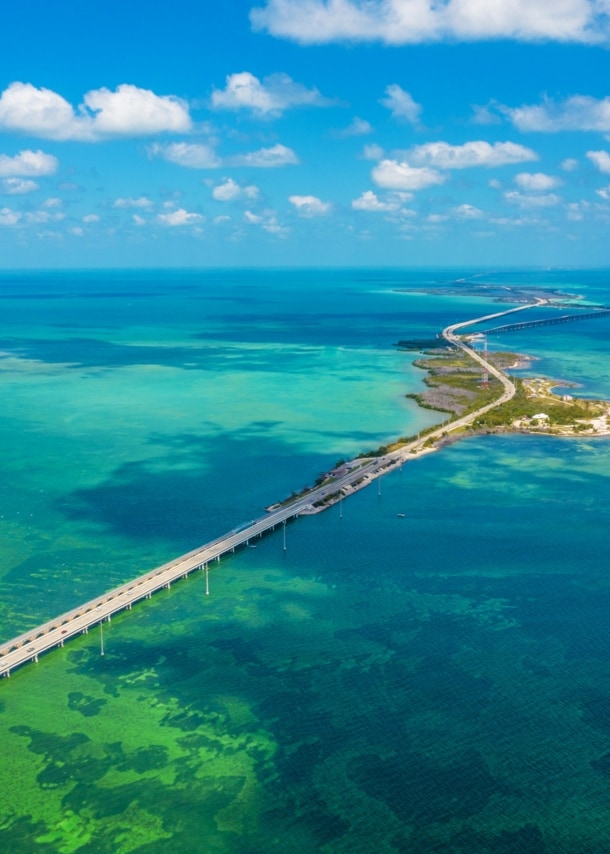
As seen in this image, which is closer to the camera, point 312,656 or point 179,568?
point 312,656

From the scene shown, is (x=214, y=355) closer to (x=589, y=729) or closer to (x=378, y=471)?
(x=378, y=471)

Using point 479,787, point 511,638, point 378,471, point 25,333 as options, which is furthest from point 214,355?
point 479,787

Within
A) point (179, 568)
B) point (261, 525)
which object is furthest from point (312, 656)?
point (261, 525)

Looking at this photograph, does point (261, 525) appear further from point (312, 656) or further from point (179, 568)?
point (312, 656)

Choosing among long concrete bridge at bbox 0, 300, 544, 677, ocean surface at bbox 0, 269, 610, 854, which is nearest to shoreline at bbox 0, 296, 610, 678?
long concrete bridge at bbox 0, 300, 544, 677

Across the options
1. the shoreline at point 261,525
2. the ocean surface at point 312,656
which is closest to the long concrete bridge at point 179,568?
the shoreline at point 261,525

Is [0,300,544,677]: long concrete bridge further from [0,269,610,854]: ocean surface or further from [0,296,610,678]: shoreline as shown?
[0,269,610,854]: ocean surface

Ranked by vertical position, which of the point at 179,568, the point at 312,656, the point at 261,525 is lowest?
the point at 312,656

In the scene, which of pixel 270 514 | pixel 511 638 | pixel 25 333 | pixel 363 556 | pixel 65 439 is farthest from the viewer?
pixel 25 333
